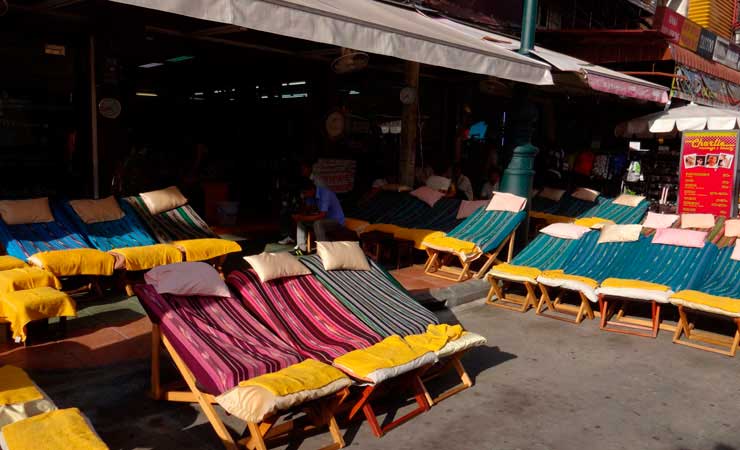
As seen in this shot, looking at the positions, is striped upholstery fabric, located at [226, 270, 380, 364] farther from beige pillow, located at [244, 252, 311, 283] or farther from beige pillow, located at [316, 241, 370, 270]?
beige pillow, located at [316, 241, 370, 270]

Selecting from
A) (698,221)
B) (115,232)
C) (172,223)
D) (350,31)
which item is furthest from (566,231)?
(115,232)

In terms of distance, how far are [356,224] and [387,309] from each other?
3800 millimetres

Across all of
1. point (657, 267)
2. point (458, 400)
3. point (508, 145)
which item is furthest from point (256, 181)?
point (458, 400)

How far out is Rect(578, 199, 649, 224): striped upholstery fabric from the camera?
9978 mm

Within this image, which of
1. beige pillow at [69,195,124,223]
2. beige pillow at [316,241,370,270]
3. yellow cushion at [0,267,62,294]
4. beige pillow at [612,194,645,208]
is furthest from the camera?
beige pillow at [612,194,645,208]

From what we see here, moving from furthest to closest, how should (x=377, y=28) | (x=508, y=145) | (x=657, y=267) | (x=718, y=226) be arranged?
1. (x=508, y=145)
2. (x=718, y=226)
3. (x=657, y=267)
4. (x=377, y=28)

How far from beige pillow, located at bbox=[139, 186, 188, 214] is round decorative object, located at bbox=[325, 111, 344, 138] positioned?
4049mm

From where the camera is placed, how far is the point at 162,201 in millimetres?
7199

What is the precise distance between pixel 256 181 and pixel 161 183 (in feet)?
8.80

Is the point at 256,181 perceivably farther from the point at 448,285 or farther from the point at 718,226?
the point at 718,226

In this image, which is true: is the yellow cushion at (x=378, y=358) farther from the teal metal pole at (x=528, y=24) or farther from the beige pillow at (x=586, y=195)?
the beige pillow at (x=586, y=195)

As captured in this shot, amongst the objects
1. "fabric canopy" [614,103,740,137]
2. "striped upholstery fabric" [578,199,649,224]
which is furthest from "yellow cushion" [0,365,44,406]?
"fabric canopy" [614,103,740,137]

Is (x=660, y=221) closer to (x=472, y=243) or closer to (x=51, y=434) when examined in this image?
(x=472, y=243)

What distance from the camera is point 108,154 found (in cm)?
→ 829
